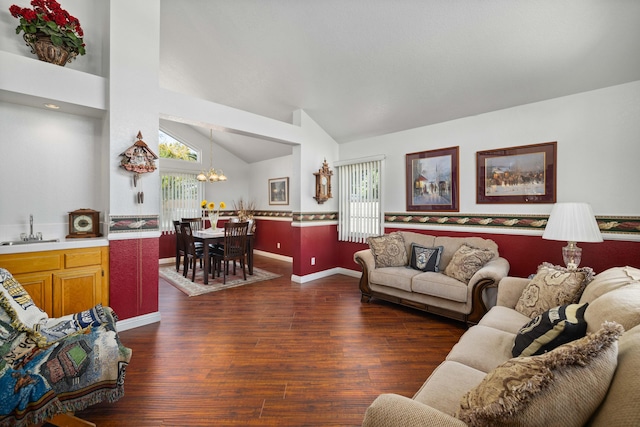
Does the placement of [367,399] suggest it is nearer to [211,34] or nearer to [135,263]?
[135,263]

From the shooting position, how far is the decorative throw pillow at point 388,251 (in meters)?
3.70

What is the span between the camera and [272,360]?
2336 mm

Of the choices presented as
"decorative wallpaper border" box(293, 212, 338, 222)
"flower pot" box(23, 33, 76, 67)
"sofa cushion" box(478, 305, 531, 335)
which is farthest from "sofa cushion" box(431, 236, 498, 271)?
"flower pot" box(23, 33, 76, 67)

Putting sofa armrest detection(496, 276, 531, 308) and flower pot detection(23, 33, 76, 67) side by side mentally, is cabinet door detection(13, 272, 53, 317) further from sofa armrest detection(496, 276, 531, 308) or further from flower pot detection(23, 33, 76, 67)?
sofa armrest detection(496, 276, 531, 308)

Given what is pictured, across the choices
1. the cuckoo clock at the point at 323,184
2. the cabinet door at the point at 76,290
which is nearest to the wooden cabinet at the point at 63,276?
the cabinet door at the point at 76,290

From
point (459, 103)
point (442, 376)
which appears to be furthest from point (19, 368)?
point (459, 103)

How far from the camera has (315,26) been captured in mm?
3111

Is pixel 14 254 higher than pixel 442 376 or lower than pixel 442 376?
higher

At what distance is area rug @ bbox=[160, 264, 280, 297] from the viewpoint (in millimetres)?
4227

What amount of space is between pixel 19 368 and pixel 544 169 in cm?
461

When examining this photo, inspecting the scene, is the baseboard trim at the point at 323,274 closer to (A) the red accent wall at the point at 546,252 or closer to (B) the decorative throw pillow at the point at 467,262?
(A) the red accent wall at the point at 546,252

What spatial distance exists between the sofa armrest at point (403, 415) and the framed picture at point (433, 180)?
334 centimetres

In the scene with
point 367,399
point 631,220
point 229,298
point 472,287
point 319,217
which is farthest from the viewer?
point 319,217

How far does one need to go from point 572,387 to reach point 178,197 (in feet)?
23.0
